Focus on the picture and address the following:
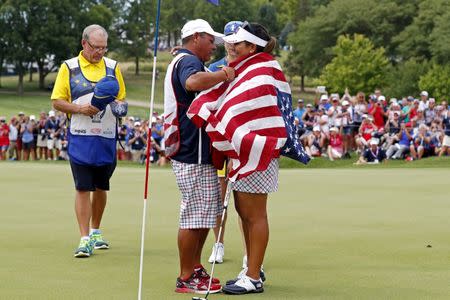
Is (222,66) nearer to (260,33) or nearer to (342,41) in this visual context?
(260,33)

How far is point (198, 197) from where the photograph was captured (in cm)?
823

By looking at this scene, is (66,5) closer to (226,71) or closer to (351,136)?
(351,136)

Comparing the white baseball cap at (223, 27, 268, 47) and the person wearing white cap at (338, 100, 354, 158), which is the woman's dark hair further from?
the person wearing white cap at (338, 100, 354, 158)

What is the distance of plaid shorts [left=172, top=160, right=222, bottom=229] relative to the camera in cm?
822

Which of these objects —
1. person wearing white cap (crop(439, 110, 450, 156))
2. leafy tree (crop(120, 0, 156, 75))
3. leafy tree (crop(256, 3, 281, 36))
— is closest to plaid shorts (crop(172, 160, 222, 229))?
person wearing white cap (crop(439, 110, 450, 156))

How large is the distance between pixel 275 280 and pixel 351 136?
69.9 feet

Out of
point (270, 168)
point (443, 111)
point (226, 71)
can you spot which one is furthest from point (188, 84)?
point (443, 111)

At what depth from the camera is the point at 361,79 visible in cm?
9888

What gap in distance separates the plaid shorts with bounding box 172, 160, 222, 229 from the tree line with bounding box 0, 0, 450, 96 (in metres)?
76.3

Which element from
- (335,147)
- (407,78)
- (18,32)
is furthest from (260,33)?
(18,32)

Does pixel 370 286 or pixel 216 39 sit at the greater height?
pixel 216 39

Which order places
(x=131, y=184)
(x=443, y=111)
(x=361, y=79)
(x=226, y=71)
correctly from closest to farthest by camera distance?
(x=226, y=71)
(x=131, y=184)
(x=443, y=111)
(x=361, y=79)

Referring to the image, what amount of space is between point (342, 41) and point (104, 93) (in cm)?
8863

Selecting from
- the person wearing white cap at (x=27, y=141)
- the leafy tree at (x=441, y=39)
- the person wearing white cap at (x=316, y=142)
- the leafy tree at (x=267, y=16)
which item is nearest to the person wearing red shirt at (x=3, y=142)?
the person wearing white cap at (x=27, y=141)
